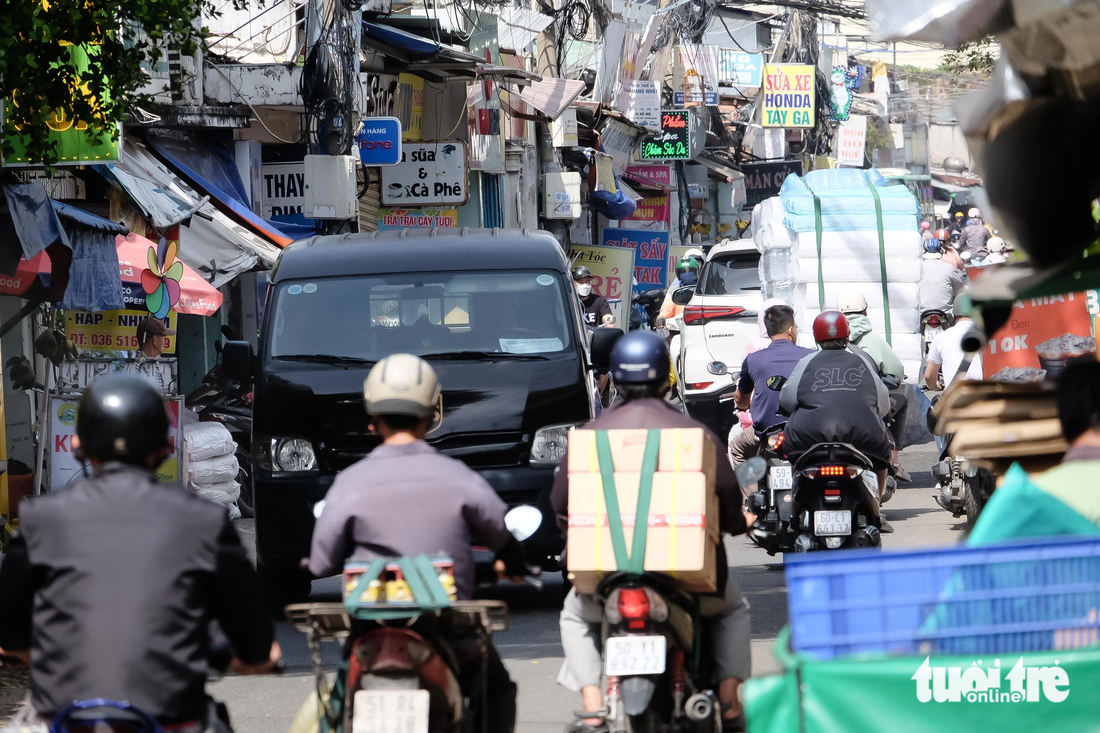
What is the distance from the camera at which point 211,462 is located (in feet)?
45.0

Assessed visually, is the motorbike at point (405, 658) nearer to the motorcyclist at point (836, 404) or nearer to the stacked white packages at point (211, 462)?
the motorcyclist at point (836, 404)

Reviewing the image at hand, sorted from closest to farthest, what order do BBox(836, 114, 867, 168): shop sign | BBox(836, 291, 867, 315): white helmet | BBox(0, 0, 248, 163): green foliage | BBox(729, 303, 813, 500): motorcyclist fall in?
BBox(0, 0, 248, 163): green foliage
BBox(729, 303, 813, 500): motorcyclist
BBox(836, 291, 867, 315): white helmet
BBox(836, 114, 867, 168): shop sign

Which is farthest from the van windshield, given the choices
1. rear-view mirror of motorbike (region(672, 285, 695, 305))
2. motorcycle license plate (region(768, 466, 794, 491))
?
rear-view mirror of motorbike (region(672, 285, 695, 305))

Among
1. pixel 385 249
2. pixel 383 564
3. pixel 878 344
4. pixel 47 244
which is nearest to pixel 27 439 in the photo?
pixel 47 244

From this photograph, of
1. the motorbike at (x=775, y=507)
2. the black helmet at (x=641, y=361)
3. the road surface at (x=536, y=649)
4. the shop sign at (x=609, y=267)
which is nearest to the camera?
the black helmet at (x=641, y=361)

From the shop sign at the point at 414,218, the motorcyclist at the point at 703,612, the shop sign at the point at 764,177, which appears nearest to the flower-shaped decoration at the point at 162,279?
the shop sign at the point at 414,218

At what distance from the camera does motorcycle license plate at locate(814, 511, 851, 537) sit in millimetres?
9164

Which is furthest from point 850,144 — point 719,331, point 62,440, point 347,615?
point 347,615

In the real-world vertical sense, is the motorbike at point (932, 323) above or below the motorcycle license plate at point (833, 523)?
above

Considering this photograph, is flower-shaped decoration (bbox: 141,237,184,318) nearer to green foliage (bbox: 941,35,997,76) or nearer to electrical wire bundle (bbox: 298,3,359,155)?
electrical wire bundle (bbox: 298,3,359,155)

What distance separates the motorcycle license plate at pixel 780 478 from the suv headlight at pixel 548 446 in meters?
1.59

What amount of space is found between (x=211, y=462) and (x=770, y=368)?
18.0 ft

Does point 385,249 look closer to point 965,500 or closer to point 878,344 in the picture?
point 878,344

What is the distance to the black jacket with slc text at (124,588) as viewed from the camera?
3.52 m
